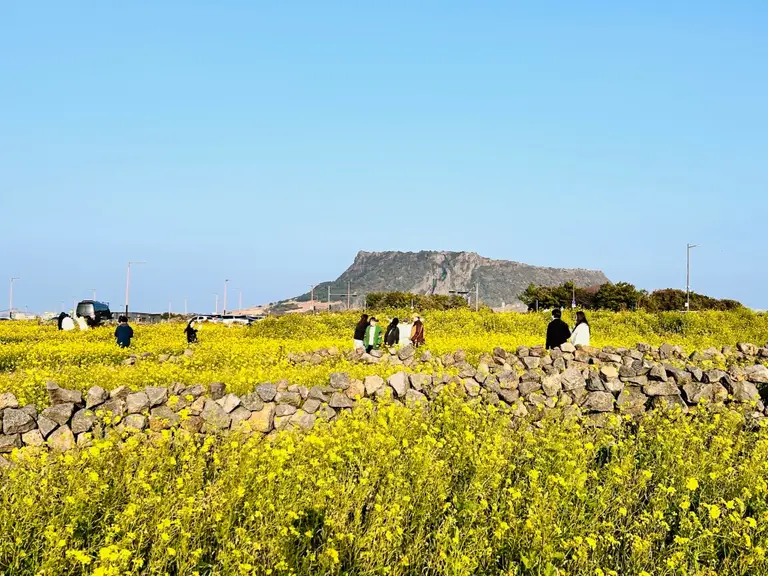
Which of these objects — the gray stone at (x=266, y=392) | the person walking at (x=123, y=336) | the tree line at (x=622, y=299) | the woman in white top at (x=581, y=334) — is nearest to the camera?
the gray stone at (x=266, y=392)

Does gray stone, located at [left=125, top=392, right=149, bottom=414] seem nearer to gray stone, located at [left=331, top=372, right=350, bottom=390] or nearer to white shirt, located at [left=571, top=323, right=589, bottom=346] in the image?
gray stone, located at [left=331, top=372, right=350, bottom=390]

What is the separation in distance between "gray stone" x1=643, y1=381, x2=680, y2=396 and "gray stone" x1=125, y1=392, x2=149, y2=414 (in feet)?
26.1

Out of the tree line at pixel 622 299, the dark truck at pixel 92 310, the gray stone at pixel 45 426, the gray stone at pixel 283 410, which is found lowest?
the gray stone at pixel 45 426

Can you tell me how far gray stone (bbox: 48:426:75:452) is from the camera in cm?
960

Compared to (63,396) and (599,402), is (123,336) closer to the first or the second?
(63,396)

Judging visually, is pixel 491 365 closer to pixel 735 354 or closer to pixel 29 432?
pixel 735 354

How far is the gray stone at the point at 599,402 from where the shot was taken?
12180 millimetres

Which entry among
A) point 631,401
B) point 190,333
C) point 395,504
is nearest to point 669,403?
point 631,401

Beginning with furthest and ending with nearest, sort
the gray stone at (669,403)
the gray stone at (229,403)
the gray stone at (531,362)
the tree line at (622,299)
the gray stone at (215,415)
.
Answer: the tree line at (622,299)
the gray stone at (531,362)
the gray stone at (669,403)
the gray stone at (229,403)
the gray stone at (215,415)

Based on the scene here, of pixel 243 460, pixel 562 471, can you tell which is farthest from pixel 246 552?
pixel 562 471

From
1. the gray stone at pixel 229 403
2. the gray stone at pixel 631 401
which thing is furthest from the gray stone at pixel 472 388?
the gray stone at pixel 229 403

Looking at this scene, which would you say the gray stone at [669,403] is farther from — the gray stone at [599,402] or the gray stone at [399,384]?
the gray stone at [399,384]

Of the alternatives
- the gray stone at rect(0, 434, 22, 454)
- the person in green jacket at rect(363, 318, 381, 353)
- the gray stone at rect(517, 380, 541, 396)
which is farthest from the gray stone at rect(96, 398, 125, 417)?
the person in green jacket at rect(363, 318, 381, 353)

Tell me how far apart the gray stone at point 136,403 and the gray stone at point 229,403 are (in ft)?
3.28
